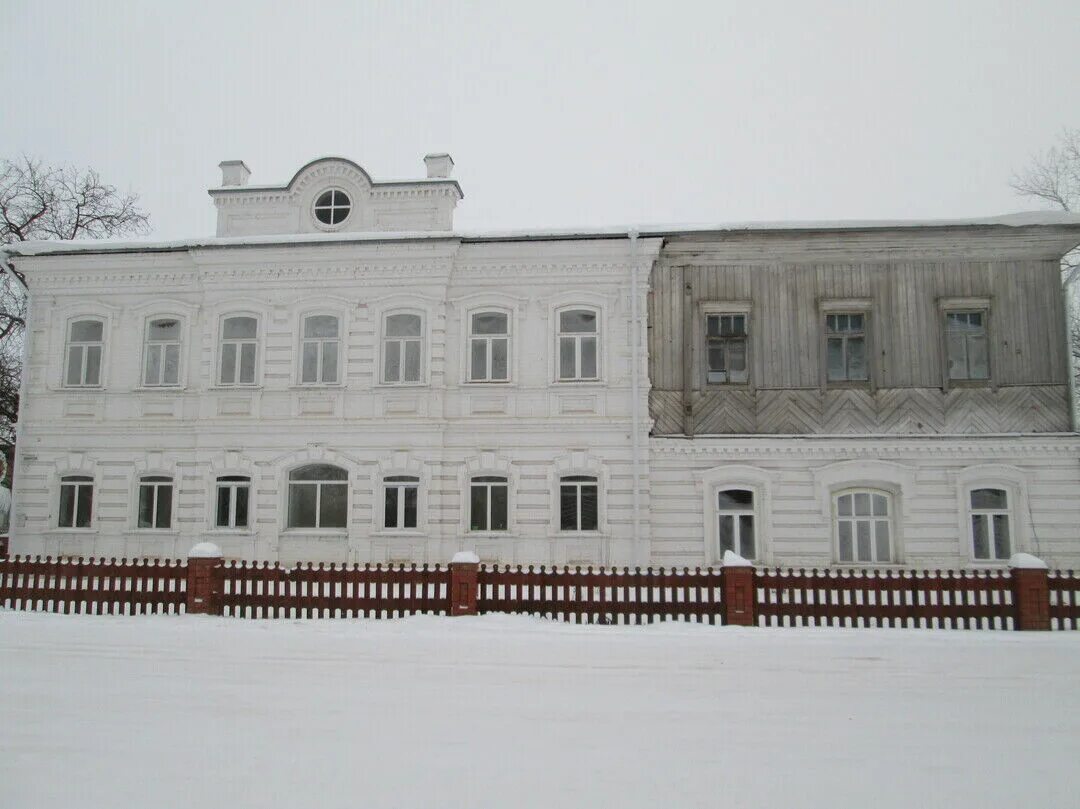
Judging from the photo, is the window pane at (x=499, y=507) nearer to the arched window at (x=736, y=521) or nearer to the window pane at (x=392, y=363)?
the window pane at (x=392, y=363)

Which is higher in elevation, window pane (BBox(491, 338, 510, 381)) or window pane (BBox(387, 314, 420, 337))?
window pane (BBox(387, 314, 420, 337))

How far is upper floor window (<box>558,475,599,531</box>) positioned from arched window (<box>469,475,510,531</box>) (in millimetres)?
1254

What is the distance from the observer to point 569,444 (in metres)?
17.2

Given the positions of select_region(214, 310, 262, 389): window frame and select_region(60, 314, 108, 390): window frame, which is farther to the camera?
select_region(60, 314, 108, 390): window frame

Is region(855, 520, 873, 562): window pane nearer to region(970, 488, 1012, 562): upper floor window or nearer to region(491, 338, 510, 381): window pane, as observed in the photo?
region(970, 488, 1012, 562): upper floor window

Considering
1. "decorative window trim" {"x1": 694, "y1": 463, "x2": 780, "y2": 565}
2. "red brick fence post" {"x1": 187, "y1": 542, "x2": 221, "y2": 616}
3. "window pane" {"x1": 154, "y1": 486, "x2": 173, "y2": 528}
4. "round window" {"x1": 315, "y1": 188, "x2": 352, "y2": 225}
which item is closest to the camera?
"red brick fence post" {"x1": 187, "y1": 542, "x2": 221, "y2": 616}

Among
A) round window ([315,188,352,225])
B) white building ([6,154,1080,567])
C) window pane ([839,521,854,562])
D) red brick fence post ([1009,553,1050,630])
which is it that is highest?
round window ([315,188,352,225])

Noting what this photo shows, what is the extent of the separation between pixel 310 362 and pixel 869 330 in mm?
12765

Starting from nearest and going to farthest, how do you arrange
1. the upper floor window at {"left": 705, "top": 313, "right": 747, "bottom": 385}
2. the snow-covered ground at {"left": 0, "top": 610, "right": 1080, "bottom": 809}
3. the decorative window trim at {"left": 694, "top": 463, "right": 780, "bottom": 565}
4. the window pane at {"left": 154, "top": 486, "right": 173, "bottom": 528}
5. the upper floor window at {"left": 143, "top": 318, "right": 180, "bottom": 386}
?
1. the snow-covered ground at {"left": 0, "top": 610, "right": 1080, "bottom": 809}
2. the decorative window trim at {"left": 694, "top": 463, "right": 780, "bottom": 565}
3. the upper floor window at {"left": 705, "top": 313, "right": 747, "bottom": 385}
4. the window pane at {"left": 154, "top": 486, "right": 173, "bottom": 528}
5. the upper floor window at {"left": 143, "top": 318, "right": 180, "bottom": 386}

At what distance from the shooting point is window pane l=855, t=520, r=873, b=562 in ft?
54.7

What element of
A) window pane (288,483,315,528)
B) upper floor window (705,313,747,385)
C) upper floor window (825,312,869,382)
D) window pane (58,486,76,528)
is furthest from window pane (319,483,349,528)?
upper floor window (825,312,869,382)

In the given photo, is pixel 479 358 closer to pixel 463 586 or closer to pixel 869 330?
pixel 463 586

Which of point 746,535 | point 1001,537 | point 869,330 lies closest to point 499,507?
point 746,535

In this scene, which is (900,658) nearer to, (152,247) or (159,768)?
(159,768)
